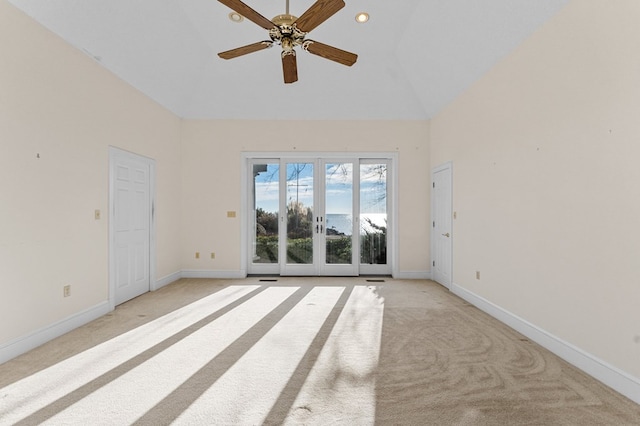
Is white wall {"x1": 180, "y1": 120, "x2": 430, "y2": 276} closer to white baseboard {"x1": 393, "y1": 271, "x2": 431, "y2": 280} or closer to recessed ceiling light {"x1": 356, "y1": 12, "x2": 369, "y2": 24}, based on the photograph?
white baseboard {"x1": 393, "y1": 271, "x2": 431, "y2": 280}

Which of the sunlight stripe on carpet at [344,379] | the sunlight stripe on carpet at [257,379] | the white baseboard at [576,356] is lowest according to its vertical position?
the sunlight stripe on carpet at [344,379]

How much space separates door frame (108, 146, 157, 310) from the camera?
151 inches

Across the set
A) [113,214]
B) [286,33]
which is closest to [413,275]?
[286,33]

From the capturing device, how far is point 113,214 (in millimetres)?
3902

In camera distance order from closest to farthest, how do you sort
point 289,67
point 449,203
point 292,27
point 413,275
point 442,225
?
point 292,27
point 289,67
point 449,203
point 442,225
point 413,275

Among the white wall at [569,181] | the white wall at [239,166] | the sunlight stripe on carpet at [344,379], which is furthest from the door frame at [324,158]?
the sunlight stripe on carpet at [344,379]

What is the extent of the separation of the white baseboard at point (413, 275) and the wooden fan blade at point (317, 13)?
4.32 metres

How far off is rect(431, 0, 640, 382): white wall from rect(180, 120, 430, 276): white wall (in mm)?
1767

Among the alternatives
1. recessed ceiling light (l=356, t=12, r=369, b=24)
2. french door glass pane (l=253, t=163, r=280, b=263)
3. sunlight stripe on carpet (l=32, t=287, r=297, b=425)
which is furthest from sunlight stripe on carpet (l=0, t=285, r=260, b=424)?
recessed ceiling light (l=356, t=12, r=369, b=24)

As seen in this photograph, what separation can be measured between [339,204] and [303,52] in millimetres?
2613

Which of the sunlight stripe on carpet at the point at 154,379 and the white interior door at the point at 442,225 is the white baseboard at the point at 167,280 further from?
the white interior door at the point at 442,225

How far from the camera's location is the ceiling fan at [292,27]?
240 cm

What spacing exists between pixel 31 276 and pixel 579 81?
192 inches

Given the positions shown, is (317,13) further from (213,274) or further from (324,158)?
(213,274)
